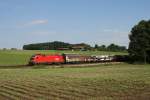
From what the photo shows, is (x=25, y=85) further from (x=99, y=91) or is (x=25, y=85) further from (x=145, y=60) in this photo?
(x=145, y=60)

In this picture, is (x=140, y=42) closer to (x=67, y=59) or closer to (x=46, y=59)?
(x=67, y=59)

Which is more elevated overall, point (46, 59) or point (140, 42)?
point (140, 42)

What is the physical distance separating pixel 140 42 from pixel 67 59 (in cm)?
2038

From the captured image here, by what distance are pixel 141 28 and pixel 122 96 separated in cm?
7171

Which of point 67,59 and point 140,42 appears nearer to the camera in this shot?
point 67,59

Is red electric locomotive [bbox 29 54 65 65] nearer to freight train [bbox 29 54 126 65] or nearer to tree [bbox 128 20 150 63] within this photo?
freight train [bbox 29 54 126 65]

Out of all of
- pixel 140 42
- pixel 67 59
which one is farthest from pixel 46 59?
pixel 140 42

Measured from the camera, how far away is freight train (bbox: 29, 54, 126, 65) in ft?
247

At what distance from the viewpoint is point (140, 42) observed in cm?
8794

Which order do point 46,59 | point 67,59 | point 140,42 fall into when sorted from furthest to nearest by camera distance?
point 140,42 → point 67,59 → point 46,59

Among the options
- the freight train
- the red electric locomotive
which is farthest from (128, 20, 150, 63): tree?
the red electric locomotive

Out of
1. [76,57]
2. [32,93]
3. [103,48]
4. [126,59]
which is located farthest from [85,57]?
[103,48]

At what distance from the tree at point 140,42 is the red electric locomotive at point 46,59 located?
66.8 ft

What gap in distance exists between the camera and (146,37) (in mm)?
87625
